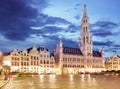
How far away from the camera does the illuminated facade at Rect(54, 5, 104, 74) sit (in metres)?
152

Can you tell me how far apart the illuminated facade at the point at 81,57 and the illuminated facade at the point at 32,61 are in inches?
409

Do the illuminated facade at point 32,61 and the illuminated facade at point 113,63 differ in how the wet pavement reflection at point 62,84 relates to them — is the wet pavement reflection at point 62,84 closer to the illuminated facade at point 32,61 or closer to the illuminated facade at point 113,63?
the illuminated facade at point 32,61

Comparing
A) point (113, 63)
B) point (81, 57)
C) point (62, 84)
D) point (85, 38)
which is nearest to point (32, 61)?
point (81, 57)

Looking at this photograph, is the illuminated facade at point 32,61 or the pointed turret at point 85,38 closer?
the illuminated facade at point 32,61

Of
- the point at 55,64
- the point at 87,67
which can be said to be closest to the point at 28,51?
the point at 55,64

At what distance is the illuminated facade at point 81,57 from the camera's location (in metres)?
152

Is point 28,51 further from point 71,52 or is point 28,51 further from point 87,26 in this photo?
point 87,26

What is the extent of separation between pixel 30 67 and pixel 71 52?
43.6 meters

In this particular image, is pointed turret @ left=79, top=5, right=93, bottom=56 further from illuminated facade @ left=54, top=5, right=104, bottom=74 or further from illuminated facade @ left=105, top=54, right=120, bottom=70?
illuminated facade @ left=105, top=54, right=120, bottom=70

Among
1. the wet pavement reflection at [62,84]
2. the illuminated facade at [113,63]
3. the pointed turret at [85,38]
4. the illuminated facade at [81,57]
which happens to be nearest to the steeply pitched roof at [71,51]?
the illuminated facade at [81,57]

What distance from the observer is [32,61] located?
130 m

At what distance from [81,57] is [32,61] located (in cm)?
4799

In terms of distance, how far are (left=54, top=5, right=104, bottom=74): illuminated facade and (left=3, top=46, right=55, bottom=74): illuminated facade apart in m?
A: 10.4

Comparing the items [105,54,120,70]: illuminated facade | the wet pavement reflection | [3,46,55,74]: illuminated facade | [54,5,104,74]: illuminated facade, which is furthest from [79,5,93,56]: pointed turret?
Result: the wet pavement reflection
